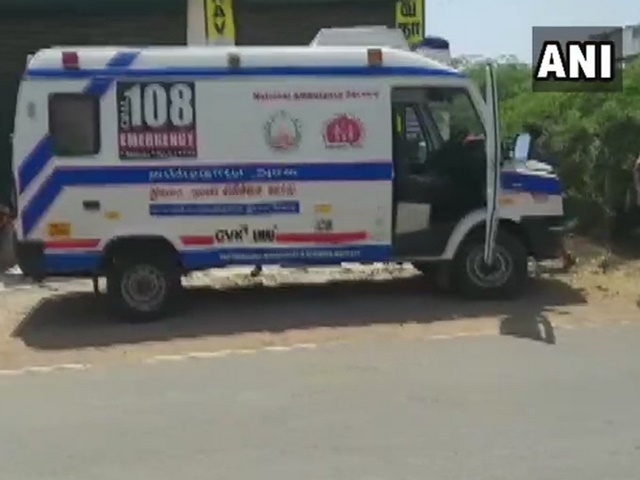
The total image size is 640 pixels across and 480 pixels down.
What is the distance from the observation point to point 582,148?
1366cm

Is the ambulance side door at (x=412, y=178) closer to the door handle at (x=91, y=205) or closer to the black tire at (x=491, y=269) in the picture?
the black tire at (x=491, y=269)

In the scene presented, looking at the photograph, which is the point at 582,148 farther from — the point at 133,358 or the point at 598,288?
the point at 133,358

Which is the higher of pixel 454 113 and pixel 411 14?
pixel 411 14

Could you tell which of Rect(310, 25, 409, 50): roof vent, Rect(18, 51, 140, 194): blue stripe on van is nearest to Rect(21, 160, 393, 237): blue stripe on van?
Rect(18, 51, 140, 194): blue stripe on van

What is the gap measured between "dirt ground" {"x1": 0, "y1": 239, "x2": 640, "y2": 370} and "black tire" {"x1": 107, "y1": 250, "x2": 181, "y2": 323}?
152 millimetres

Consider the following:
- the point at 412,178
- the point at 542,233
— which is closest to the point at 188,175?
the point at 412,178

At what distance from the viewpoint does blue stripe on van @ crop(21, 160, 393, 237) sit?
9.44 meters

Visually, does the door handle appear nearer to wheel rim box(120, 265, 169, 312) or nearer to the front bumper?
wheel rim box(120, 265, 169, 312)

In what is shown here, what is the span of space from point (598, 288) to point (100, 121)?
5.60 meters

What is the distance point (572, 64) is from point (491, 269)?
19.4 feet

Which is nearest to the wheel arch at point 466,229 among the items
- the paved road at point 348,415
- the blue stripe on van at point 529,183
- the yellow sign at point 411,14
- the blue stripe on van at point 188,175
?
the blue stripe on van at point 529,183

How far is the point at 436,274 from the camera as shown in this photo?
1096cm

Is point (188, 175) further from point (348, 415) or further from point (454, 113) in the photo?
point (348, 415)

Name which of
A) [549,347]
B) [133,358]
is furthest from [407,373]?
[133,358]
